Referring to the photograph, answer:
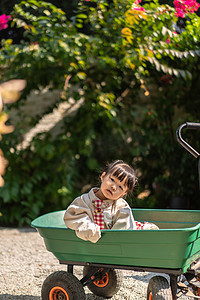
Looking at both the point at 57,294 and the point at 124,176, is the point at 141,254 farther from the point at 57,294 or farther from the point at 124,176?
the point at 57,294

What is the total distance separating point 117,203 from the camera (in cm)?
207

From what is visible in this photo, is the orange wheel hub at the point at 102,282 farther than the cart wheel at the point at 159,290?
Yes

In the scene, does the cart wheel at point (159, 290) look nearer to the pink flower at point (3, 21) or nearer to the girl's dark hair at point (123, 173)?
the girl's dark hair at point (123, 173)

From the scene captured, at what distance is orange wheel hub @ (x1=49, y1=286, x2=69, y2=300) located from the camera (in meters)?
2.00

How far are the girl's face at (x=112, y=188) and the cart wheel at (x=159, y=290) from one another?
1.43 feet

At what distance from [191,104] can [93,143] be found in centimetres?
130

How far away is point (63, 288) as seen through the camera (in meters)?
1.99

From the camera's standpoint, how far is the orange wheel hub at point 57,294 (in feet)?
6.56

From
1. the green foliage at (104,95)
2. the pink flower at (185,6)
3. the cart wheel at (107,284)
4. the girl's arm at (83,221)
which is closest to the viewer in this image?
the girl's arm at (83,221)

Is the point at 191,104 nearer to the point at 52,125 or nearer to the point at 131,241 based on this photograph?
the point at 52,125

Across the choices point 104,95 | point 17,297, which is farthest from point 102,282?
point 104,95

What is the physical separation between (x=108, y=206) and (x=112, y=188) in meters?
0.10

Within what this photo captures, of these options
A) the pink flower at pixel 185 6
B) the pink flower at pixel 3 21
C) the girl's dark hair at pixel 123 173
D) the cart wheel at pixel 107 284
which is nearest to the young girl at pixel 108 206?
the girl's dark hair at pixel 123 173

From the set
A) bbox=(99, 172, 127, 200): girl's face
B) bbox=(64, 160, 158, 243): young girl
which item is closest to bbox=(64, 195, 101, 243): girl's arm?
bbox=(64, 160, 158, 243): young girl
